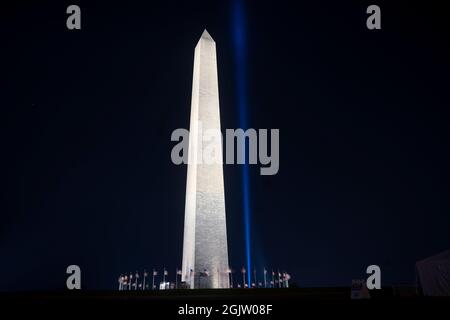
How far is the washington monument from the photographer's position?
33.2 m

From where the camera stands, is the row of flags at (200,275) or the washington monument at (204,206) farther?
the row of flags at (200,275)

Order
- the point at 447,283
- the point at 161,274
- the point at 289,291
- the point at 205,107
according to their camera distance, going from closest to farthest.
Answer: the point at 447,283 < the point at 289,291 < the point at 205,107 < the point at 161,274

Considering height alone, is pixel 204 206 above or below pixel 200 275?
above

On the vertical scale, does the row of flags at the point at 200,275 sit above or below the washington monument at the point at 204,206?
below

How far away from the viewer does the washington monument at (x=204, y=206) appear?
109 feet

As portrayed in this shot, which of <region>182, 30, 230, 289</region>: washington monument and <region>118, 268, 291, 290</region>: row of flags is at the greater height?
<region>182, 30, 230, 289</region>: washington monument

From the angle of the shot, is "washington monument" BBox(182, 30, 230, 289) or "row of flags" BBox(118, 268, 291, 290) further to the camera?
"row of flags" BBox(118, 268, 291, 290)

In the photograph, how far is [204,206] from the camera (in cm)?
3397
